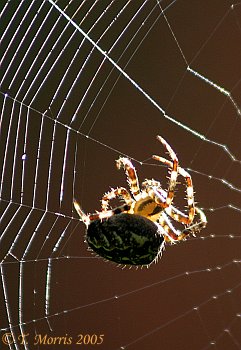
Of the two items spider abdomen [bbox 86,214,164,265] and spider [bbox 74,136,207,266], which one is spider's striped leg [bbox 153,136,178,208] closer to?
spider [bbox 74,136,207,266]

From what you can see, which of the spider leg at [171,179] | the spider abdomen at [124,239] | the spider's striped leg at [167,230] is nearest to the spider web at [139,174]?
the spider's striped leg at [167,230]

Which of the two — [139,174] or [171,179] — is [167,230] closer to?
[171,179]

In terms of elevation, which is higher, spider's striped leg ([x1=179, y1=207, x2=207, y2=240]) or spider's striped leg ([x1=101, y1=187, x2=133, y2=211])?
spider's striped leg ([x1=179, y1=207, x2=207, y2=240])

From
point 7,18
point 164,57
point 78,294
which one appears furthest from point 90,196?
point 7,18

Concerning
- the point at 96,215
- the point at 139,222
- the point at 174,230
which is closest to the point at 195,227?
the point at 174,230

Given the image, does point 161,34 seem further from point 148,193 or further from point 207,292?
point 148,193

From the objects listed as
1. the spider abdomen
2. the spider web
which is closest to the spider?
the spider abdomen
